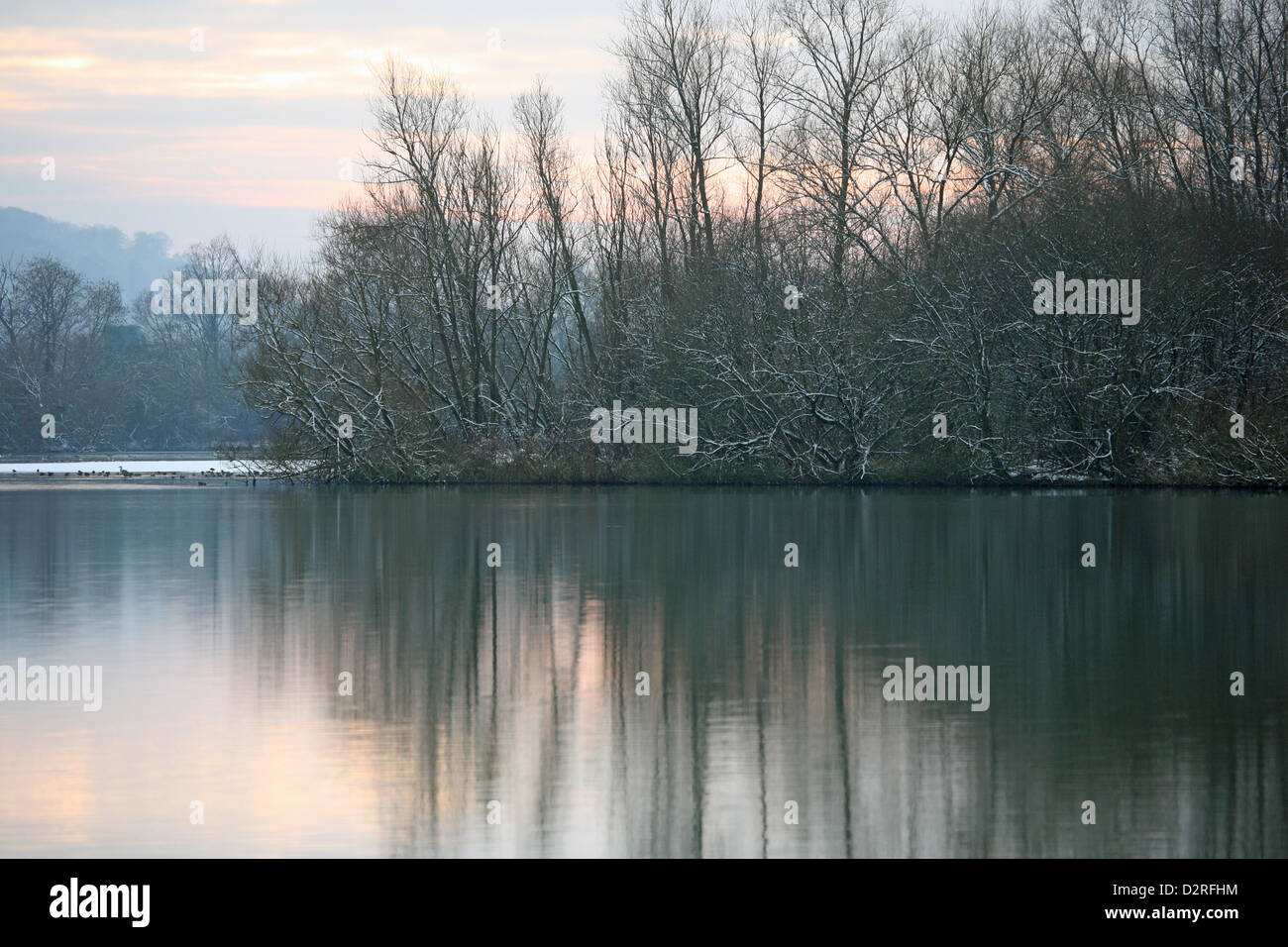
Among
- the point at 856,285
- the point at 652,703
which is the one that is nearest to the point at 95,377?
the point at 856,285

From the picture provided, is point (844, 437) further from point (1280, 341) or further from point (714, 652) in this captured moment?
point (714, 652)

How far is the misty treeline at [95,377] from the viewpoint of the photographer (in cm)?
8488

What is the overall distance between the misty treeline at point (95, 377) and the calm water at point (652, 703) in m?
65.7

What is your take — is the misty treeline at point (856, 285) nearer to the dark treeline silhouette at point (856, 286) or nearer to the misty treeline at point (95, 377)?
the dark treeline silhouette at point (856, 286)

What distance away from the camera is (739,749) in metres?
8.73

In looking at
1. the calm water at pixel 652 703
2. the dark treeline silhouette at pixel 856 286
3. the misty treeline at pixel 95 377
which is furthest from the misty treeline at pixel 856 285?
the misty treeline at pixel 95 377

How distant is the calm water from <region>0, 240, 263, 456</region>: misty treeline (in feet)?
216

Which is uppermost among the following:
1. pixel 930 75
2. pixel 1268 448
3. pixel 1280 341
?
pixel 930 75

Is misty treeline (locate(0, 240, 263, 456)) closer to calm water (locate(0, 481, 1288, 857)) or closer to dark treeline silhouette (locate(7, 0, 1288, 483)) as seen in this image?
dark treeline silhouette (locate(7, 0, 1288, 483))

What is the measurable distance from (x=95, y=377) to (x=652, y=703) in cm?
9131

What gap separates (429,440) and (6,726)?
36.1 metres

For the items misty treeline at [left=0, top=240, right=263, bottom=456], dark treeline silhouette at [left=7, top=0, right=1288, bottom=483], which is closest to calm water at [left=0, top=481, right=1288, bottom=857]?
dark treeline silhouette at [left=7, top=0, right=1288, bottom=483]

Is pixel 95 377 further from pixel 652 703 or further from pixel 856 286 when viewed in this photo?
pixel 652 703
